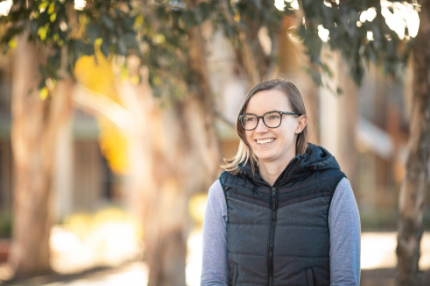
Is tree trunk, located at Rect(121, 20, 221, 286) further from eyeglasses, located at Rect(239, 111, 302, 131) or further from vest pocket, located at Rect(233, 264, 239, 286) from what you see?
vest pocket, located at Rect(233, 264, 239, 286)

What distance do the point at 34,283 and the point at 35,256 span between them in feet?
3.07

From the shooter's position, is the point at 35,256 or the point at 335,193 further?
the point at 35,256

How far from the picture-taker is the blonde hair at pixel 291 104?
2928 mm

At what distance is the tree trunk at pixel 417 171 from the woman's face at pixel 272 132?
2.15 meters

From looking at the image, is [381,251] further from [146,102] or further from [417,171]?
[417,171]

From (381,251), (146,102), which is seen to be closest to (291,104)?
(146,102)

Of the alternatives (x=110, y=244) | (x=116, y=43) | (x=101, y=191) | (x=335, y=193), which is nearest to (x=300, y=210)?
(x=335, y=193)

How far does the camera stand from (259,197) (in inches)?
112

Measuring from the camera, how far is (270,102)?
290cm

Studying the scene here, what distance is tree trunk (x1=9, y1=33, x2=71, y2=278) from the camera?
11.7m

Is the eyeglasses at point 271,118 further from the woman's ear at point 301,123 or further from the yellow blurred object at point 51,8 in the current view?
the yellow blurred object at point 51,8

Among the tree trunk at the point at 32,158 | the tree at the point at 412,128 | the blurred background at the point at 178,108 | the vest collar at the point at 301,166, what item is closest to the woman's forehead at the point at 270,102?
the vest collar at the point at 301,166

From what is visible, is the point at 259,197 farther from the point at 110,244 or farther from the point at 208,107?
the point at 110,244

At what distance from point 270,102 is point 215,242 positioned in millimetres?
712
